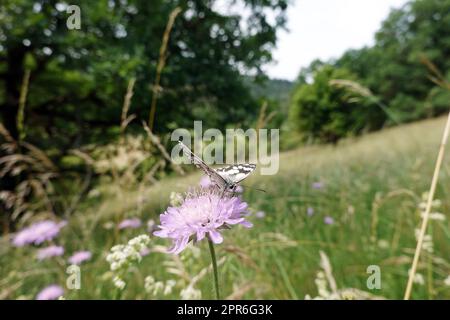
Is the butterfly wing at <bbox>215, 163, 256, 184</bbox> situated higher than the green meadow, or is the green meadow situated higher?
the butterfly wing at <bbox>215, 163, 256, 184</bbox>

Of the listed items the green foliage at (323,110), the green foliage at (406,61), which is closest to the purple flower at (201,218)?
the green foliage at (323,110)

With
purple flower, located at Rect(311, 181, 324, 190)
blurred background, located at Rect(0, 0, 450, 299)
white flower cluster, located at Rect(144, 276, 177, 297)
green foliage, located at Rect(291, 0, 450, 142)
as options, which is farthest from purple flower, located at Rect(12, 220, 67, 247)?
green foliage, located at Rect(291, 0, 450, 142)

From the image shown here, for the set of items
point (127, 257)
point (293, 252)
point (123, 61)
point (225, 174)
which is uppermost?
point (123, 61)

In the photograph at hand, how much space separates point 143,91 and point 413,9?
33.9 m

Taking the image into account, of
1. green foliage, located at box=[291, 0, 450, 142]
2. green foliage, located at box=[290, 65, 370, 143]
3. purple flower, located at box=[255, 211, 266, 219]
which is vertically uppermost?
green foliage, located at box=[291, 0, 450, 142]

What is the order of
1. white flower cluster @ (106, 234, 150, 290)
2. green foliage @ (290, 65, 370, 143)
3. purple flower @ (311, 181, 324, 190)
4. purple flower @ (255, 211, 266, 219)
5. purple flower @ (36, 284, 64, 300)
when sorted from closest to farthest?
white flower cluster @ (106, 234, 150, 290), purple flower @ (36, 284, 64, 300), purple flower @ (255, 211, 266, 219), purple flower @ (311, 181, 324, 190), green foliage @ (290, 65, 370, 143)

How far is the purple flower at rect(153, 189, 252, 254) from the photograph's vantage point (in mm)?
836

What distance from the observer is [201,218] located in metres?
0.88

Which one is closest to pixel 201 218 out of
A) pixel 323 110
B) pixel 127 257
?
pixel 127 257

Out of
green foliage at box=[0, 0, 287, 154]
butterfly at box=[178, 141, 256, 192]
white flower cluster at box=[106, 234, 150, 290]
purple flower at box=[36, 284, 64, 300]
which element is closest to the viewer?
butterfly at box=[178, 141, 256, 192]

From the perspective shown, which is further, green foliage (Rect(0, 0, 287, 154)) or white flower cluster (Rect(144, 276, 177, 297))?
green foliage (Rect(0, 0, 287, 154))

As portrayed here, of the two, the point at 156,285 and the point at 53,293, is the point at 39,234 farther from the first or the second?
the point at 156,285

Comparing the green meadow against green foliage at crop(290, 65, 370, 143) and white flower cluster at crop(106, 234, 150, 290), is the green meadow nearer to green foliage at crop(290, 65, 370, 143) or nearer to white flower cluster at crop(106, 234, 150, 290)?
white flower cluster at crop(106, 234, 150, 290)
